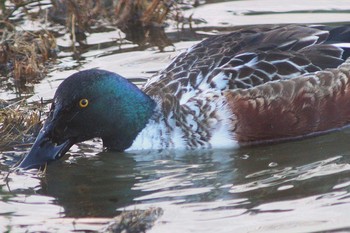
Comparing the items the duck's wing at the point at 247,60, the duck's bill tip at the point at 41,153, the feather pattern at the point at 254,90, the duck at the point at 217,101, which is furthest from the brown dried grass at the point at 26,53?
the duck's bill tip at the point at 41,153

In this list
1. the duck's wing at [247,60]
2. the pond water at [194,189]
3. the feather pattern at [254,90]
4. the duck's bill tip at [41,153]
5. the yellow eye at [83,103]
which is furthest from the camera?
the duck's wing at [247,60]

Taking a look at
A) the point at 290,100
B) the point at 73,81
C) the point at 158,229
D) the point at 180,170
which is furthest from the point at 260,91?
the point at 158,229

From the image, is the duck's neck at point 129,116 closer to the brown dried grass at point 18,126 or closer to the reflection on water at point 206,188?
the reflection on water at point 206,188

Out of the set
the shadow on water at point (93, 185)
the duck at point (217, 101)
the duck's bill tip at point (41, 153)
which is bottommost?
the shadow on water at point (93, 185)

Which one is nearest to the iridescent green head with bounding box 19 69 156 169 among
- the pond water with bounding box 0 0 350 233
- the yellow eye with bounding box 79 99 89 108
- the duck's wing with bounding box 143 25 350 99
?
the yellow eye with bounding box 79 99 89 108

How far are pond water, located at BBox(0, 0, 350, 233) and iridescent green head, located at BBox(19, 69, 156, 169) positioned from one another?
17cm

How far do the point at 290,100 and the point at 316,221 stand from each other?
6.80 feet

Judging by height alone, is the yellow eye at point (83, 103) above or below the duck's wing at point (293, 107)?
above

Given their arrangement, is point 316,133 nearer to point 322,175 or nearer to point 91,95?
point 322,175

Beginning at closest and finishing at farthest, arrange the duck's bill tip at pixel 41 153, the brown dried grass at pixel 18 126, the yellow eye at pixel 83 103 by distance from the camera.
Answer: the duck's bill tip at pixel 41 153, the yellow eye at pixel 83 103, the brown dried grass at pixel 18 126

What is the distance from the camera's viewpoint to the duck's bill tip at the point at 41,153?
8.48 metres

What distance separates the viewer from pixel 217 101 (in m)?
8.77

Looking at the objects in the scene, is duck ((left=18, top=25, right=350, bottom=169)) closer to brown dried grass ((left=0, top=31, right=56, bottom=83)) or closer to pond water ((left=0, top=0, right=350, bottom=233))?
pond water ((left=0, top=0, right=350, bottom=233))

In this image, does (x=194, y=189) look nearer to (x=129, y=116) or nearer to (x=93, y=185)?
(x=93, y=185)
